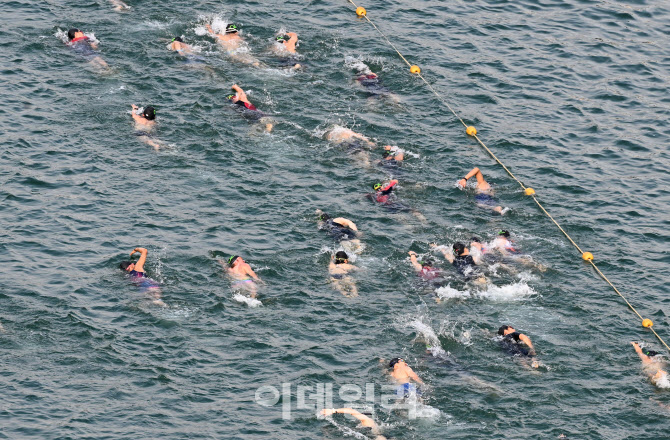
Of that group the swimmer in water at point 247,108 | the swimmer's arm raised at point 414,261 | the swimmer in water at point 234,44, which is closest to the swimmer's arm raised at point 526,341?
the swimmer's arm raised at point 414,261

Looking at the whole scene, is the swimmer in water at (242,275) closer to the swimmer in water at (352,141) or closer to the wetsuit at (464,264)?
the wetsuit at (464,264)

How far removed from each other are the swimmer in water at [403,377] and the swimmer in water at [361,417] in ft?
4.50

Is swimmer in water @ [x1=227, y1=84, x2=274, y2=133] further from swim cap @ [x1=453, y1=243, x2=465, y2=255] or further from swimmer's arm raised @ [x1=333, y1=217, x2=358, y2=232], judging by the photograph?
swim cap @ [x1=453, y1=243, x2=465, y2=255]

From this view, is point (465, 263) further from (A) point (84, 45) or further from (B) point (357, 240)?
(A) point (84, 45)

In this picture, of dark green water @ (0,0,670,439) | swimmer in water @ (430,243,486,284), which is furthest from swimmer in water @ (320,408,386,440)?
swimmer in water @ (430,243,486,284)

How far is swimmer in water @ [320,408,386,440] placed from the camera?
23.0 meters

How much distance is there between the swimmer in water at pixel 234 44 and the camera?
38.7 m

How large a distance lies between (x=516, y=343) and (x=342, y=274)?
5.45 metres

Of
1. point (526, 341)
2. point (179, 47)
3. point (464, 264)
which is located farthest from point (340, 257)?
point (179, 47)

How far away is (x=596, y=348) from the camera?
2675cm

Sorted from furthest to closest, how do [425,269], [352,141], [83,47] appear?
[83,47] < [352,141] < [425,269]

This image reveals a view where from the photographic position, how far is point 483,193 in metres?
33.1

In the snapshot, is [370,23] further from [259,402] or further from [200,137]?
[259,402]

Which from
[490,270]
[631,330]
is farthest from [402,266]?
[631,330]
